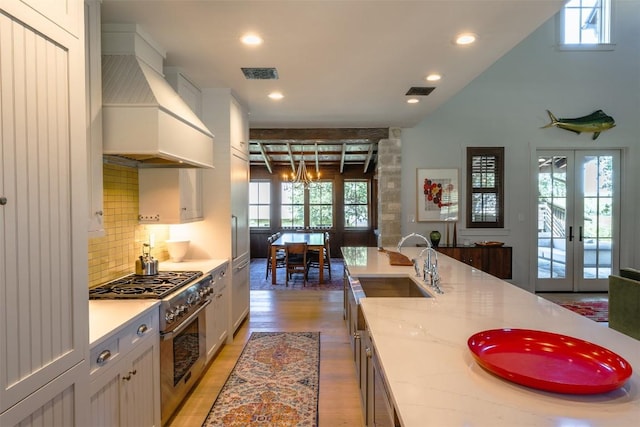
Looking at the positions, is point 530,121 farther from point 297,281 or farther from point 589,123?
point 297,281

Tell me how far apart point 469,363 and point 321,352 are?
2.47m

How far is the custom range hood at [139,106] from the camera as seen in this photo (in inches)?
80.4

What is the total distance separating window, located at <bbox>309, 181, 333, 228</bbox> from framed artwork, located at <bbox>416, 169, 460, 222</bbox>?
4216mm

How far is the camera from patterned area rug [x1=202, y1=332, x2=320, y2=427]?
239 centimetres

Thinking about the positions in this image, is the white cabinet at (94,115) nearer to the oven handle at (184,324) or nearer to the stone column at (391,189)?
the oven handle at (184,324)

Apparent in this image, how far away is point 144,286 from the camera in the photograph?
2.29 meters

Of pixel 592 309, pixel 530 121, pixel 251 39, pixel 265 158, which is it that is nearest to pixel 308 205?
pixel 265 158

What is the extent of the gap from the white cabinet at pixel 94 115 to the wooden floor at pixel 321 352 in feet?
4.72

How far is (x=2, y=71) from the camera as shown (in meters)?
1.07

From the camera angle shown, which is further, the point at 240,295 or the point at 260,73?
the point at 240,295

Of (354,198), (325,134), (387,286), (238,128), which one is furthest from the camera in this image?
(354,198)

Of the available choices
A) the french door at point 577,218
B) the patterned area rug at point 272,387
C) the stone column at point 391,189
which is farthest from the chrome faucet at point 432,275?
the french door at point 577,218

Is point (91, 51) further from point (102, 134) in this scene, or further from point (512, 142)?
point (512, 142)

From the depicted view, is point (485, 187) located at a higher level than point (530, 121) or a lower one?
lower
